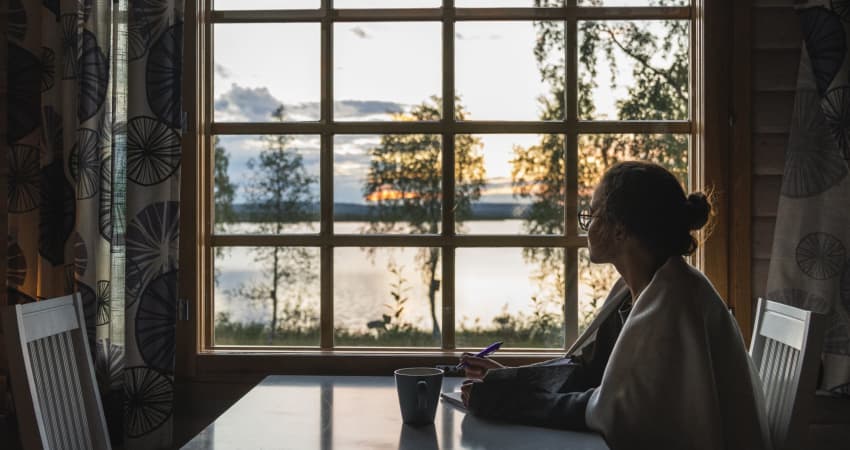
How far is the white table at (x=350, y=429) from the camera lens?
52.2 inches

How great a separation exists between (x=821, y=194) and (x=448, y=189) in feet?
3.88

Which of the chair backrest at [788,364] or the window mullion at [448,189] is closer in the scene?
the chair backrest at [788,364]

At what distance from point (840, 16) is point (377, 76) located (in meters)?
1.47

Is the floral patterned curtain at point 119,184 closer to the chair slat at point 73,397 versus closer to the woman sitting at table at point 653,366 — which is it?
the chair slat at point 73,397

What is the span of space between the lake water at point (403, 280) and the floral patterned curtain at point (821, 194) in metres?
0.66

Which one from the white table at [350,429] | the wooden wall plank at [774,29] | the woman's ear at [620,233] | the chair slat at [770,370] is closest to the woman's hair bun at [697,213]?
the woman's ear at [620,233]

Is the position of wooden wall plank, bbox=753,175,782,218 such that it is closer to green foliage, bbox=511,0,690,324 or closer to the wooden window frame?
the wooden window frame

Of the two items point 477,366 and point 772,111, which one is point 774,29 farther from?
point 477,366

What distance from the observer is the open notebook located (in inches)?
63.5

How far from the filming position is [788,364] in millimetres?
1680

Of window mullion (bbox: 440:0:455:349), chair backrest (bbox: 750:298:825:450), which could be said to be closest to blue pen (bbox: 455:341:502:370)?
chair backrest (bbox: 750:298:825:450)

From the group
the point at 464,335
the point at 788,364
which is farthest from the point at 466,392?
the point at 464,335

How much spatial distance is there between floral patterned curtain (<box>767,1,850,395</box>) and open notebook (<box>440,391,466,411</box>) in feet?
4.17

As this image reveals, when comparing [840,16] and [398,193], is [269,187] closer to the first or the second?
[398,193]
